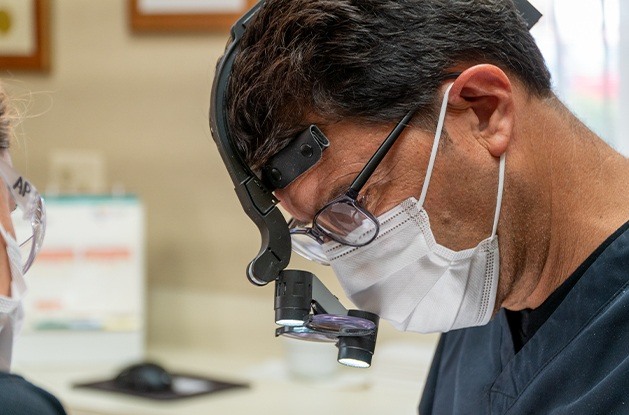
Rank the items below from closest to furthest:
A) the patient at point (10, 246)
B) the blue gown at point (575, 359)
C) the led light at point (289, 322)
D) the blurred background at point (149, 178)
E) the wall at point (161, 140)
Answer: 1. the blue gown at point (575, 359)
2. the led light at point (289, 322)
3. the patient at point (10, 246)
4. the blurred background at point (149, 178)
5. the wall at point (161, 140)

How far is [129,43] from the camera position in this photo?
2.86 metres

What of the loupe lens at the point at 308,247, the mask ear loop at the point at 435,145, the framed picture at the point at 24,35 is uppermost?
the framed picture at the point at 24,35

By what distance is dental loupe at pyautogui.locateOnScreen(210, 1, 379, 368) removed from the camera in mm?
1233

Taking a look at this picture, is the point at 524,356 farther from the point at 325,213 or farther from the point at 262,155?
the point at 262,155

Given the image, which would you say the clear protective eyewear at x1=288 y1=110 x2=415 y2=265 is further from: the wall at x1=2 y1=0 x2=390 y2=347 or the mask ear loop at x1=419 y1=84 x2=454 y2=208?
the wall at x1=2 y1=0 x2=390 y2=347

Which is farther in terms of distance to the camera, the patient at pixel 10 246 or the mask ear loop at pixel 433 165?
the patient at pixel 10 246

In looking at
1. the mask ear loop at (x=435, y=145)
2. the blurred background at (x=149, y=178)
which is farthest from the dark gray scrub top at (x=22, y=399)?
the blurred background at (x=149, y=178)

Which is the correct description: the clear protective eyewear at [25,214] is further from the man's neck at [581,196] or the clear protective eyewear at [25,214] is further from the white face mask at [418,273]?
the man's neck at [581,196]

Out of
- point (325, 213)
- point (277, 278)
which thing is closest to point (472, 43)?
point (325, 213)

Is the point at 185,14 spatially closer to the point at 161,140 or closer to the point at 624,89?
the point at 161,140

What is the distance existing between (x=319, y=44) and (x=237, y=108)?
0.44ft

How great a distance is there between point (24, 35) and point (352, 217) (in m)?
2.06

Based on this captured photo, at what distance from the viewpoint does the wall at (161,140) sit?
2762 millimetres

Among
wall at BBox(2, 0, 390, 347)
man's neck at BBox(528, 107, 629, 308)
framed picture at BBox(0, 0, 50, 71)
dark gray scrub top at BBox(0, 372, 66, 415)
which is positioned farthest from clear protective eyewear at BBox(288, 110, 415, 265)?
framed picture at BBox(0, 0, 50, 71)
